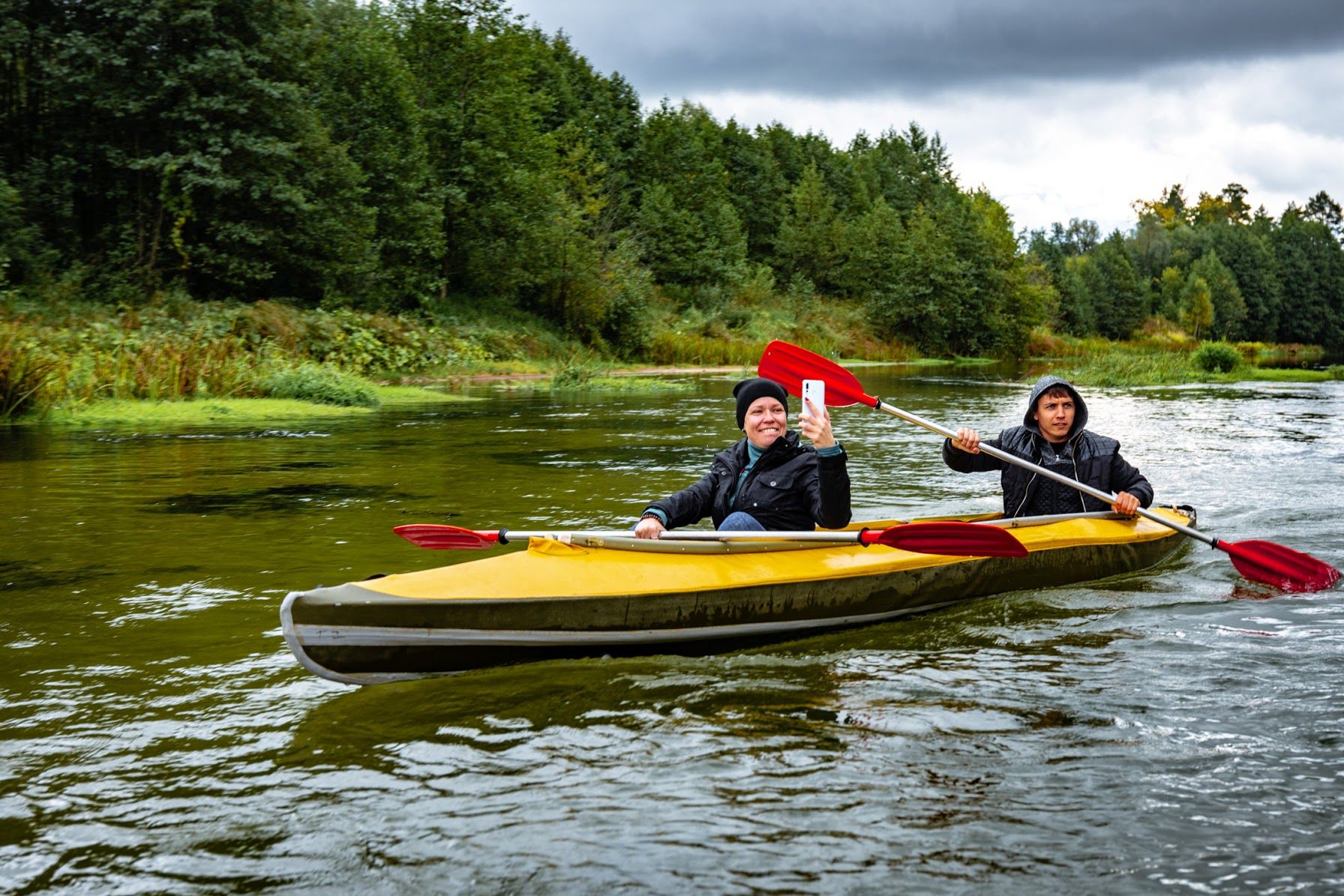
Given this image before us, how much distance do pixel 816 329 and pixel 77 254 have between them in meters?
28.3

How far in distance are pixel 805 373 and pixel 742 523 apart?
1.35 metres

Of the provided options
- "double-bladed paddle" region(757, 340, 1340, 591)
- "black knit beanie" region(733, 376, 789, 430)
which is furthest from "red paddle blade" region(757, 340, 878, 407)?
"black knit beanie" region(733, 376, 789, 430)

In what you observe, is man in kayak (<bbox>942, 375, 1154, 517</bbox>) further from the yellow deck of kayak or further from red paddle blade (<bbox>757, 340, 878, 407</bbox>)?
the yellow deck of kayak

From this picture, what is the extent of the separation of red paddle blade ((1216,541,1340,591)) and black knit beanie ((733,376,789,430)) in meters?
2.63

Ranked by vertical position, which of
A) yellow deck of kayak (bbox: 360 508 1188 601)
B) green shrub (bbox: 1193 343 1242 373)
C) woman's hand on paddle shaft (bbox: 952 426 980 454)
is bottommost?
yellow deck of kayak (bbox: 360 508 1188 601)

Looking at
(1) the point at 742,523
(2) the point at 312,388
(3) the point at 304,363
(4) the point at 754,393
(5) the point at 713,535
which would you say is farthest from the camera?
(3) the point at 304,363

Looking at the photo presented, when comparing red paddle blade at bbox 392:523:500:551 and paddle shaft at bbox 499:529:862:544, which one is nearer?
paddle shaft at bbox 499:529:862:544

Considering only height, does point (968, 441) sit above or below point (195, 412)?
above

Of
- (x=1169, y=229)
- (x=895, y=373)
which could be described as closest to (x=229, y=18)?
(x=895, y=373)

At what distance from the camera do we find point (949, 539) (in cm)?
488

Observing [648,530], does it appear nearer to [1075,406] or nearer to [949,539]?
[949,539]

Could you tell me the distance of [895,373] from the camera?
34250mm

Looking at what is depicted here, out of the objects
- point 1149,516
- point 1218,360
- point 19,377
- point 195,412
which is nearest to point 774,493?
point 1149,516

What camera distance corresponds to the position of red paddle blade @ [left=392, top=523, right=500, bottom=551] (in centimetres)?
463
